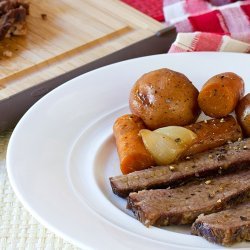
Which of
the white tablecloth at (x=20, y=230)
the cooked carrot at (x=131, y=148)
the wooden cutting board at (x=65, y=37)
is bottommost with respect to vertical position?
the white tablecloth at (x=20, y=230)

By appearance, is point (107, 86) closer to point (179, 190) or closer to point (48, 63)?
point (48, 63)

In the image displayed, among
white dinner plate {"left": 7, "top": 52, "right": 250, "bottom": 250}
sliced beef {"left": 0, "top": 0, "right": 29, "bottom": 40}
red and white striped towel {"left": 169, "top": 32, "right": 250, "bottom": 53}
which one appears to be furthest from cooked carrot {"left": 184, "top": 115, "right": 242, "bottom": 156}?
sliced beef {"left": 0, "top": 0, "right": 29, "bottom": 40}

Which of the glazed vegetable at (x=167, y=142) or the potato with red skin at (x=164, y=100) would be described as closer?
the glazed vegetable at (x=167, y=142)

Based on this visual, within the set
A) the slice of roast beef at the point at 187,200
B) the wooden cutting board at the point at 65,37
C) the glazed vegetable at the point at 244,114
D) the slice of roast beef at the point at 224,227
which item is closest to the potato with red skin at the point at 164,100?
the glazed vegetable at the point at 244,114

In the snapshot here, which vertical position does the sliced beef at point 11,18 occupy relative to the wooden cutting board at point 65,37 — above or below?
above

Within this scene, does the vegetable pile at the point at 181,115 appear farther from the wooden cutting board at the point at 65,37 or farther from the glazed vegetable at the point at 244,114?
the wooden cutting board at the point at 65,37

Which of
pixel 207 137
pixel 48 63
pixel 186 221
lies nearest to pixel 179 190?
pixel 186 221

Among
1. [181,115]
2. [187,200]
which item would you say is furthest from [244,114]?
[187,200]
